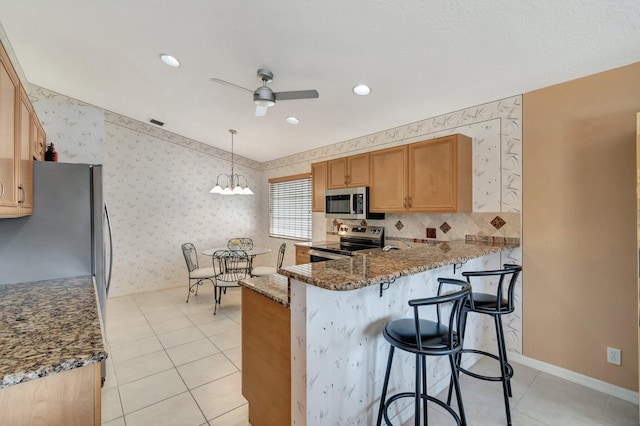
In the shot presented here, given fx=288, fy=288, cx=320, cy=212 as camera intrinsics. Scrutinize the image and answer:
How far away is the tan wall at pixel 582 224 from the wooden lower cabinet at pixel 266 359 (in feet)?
7.64

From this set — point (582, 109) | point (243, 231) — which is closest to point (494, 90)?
point (582, 109)

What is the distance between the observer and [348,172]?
3879 millimetres

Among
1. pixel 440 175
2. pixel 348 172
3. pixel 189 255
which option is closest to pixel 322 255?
pixel 348 172

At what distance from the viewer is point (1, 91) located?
53.1 inches

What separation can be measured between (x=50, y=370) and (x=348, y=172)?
134 inches

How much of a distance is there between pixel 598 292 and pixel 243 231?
17.9ft

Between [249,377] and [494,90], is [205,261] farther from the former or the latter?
[494,90]

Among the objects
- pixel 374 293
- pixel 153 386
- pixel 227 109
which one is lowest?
pixel 153 386

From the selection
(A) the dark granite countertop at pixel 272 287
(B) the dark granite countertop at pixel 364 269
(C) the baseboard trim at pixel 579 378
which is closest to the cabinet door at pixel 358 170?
(B) the dark granite countertop at pixel 364 269

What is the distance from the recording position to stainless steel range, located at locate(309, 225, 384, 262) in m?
3.62

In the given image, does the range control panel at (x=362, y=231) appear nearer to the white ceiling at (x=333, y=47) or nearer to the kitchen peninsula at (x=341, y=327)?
the white ceiling at (x=333, y=47)

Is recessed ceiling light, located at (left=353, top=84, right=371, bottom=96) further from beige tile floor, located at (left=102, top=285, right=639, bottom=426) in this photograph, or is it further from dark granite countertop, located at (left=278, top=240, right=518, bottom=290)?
beige tile floor, located at (left=102, top=285, right=639, bottom=426)

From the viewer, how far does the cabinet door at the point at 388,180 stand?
3240mm

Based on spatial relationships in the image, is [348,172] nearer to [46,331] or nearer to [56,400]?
[46,331]
